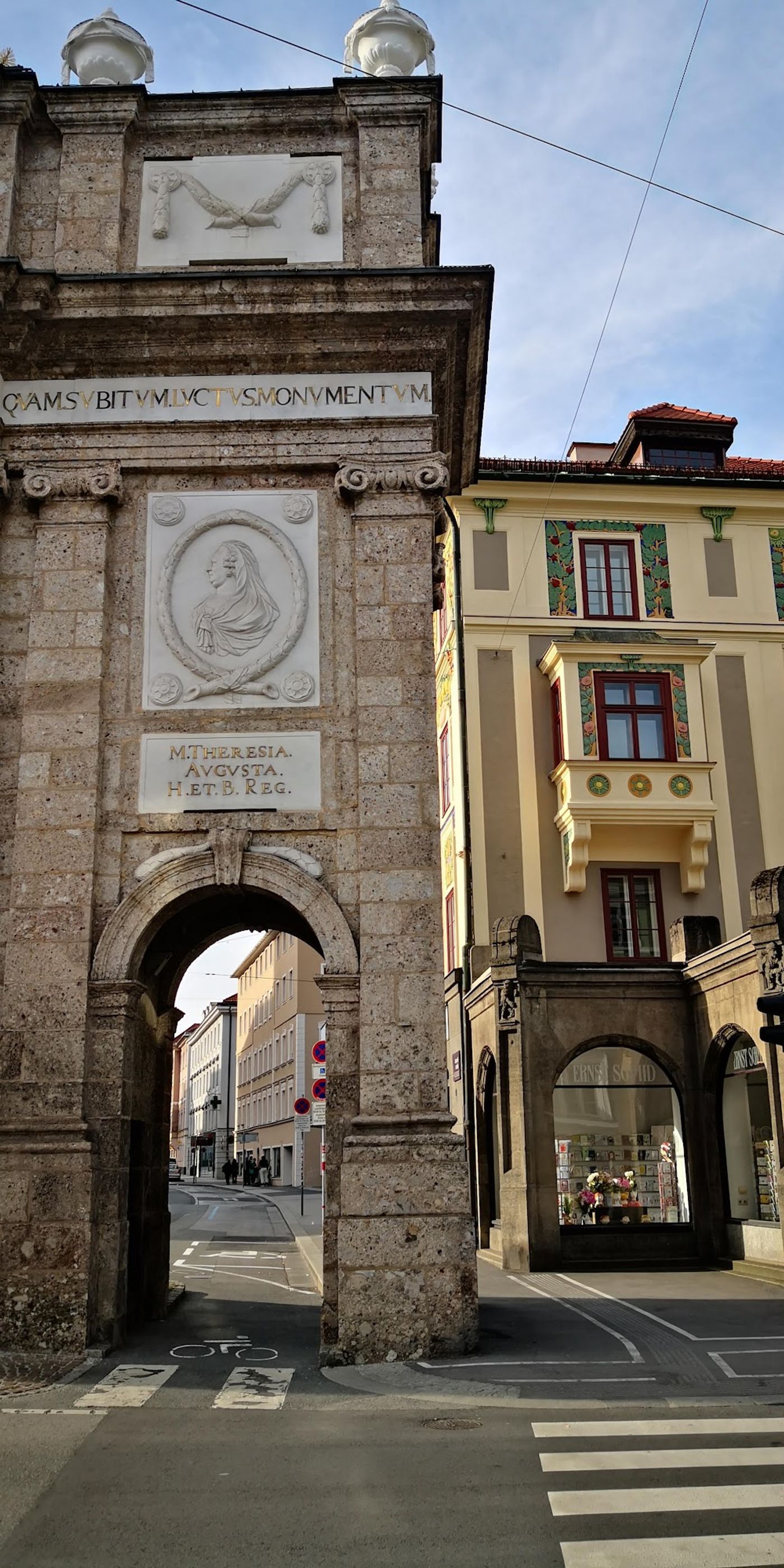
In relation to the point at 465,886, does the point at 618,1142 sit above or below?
below

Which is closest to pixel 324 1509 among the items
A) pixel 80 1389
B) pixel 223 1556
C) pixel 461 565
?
pixel 223 1556

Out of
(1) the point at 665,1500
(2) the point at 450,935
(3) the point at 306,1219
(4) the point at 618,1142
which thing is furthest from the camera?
(3) the point at 306,1219

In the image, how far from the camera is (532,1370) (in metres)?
10.0

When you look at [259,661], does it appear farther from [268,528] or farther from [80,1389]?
[80,1389]

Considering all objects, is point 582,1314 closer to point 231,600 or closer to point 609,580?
point 231,600

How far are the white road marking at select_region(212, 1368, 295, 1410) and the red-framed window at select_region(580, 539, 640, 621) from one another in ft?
65.6

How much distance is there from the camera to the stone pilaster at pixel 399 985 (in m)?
10.5

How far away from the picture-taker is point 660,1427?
811cm

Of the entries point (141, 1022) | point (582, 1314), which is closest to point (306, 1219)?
point (582, 1314)

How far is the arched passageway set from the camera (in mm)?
11266

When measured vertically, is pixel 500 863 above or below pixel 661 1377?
above

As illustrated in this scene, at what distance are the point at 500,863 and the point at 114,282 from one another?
51.4ft

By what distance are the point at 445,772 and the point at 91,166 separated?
1745cm

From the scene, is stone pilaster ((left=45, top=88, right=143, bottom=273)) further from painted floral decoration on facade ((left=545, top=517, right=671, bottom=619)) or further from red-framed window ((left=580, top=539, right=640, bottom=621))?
red-framed window ((left=580, top=539, right=640, bottom=621))
